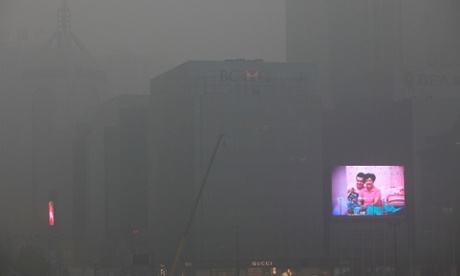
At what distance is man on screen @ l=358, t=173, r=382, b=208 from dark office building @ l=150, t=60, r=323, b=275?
5919 mm

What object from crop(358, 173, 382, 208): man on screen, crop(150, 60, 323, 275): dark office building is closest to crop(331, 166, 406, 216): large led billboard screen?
crop(358, 173, 382, 208): man on screen

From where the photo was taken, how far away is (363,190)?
107m

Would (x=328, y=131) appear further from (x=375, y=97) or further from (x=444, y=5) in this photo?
(x=444, y=5)

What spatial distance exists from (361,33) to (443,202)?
68018mm

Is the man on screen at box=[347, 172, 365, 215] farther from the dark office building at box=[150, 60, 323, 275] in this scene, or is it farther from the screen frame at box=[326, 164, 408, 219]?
the dark office building at box=[150, 60, 323, 275]

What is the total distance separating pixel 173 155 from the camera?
11969 cm

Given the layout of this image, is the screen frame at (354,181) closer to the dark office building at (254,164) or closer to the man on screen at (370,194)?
the man on screen at (370,194)

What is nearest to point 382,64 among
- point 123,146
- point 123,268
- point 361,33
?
point 361,33

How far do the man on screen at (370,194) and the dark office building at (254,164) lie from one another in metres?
5.92

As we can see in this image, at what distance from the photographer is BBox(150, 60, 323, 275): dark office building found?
10800 cm

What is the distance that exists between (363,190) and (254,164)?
42.7ft

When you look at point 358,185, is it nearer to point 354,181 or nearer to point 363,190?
point 354,181

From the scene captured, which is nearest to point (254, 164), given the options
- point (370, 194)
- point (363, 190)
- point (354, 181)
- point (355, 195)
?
point (354, 181)

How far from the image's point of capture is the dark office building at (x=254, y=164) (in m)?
108
